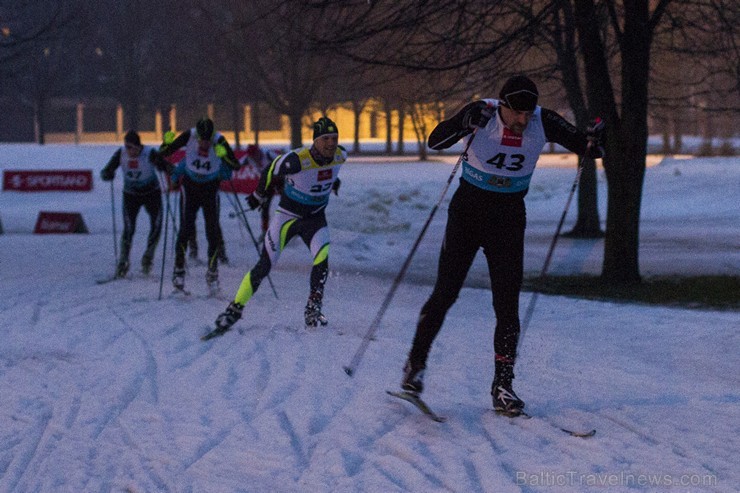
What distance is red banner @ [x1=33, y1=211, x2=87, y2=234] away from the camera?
21.7 meters

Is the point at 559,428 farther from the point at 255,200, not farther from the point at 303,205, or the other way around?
the point at 255,200

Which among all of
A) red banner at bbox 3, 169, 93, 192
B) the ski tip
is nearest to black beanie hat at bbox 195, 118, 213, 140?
the ski tip

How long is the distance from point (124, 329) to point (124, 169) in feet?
13.8

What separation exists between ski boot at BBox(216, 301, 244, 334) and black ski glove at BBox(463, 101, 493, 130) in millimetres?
4138

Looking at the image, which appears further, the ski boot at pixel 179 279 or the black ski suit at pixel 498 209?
the ski boot at pixel 179 279

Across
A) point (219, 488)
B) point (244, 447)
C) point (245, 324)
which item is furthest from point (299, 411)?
point (245, 324)

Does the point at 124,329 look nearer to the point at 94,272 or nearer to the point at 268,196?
the point at 268,196

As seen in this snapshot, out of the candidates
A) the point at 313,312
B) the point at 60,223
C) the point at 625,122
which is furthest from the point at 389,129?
the point at 313,312

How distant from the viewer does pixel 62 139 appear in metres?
68.8

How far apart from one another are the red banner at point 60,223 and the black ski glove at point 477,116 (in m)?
17.4

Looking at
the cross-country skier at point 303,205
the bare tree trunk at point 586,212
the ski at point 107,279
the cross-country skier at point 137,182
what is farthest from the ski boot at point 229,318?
the bare tree trunk at point 586,212

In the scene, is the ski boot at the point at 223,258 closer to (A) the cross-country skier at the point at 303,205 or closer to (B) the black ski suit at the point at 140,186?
(B) the black ski suit at the point at 140,186

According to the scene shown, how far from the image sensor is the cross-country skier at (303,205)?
30.3 feet

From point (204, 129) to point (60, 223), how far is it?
11527 millimetres
